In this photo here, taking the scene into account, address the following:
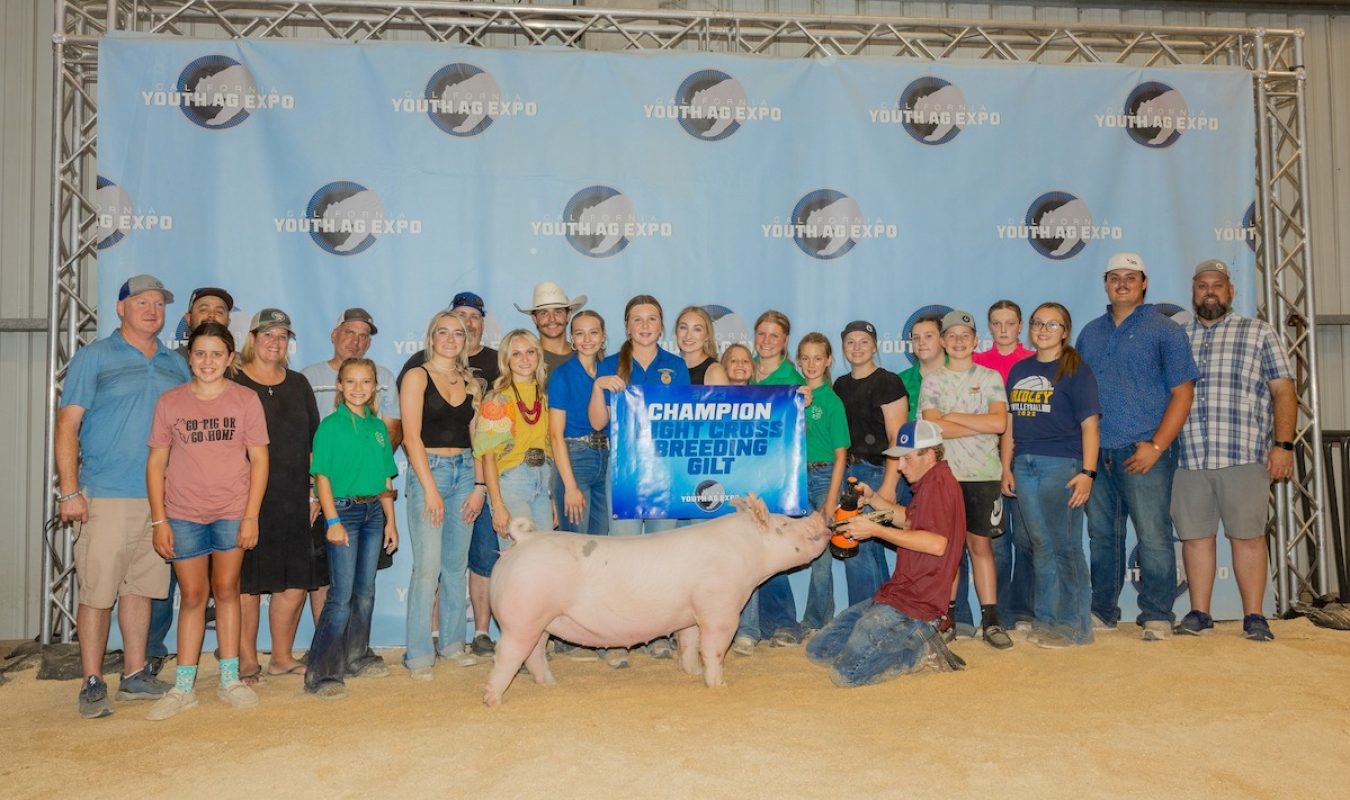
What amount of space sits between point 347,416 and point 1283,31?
23.3ft

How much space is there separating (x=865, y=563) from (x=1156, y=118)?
402 centimetres

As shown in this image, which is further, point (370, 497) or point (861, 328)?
point (861, 328)

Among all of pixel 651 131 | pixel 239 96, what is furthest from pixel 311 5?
pixel 651 131

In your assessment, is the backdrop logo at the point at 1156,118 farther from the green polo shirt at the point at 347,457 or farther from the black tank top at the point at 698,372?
the green polo shirt at the point at 347,457

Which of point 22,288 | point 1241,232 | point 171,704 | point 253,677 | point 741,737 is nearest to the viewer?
point 741,737

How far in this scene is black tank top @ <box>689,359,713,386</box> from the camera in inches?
223

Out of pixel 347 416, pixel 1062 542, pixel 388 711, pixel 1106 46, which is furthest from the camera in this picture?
pixel 1106 46

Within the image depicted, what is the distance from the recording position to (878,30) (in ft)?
23.2

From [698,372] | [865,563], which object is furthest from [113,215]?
[865,563]

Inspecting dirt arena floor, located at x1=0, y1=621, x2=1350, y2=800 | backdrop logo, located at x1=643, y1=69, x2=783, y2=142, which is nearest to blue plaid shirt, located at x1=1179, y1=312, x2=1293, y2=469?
dirt arena floor, located at x1=0, y1=621, x2=1350, y2=800

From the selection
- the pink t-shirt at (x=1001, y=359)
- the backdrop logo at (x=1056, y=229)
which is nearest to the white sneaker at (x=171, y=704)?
the pink t-shirt at (x=1001, y=359)

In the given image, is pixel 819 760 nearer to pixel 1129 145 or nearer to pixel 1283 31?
pixel 1129 145

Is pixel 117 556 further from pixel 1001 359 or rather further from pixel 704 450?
pixel 1001 359

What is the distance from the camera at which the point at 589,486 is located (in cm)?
560
